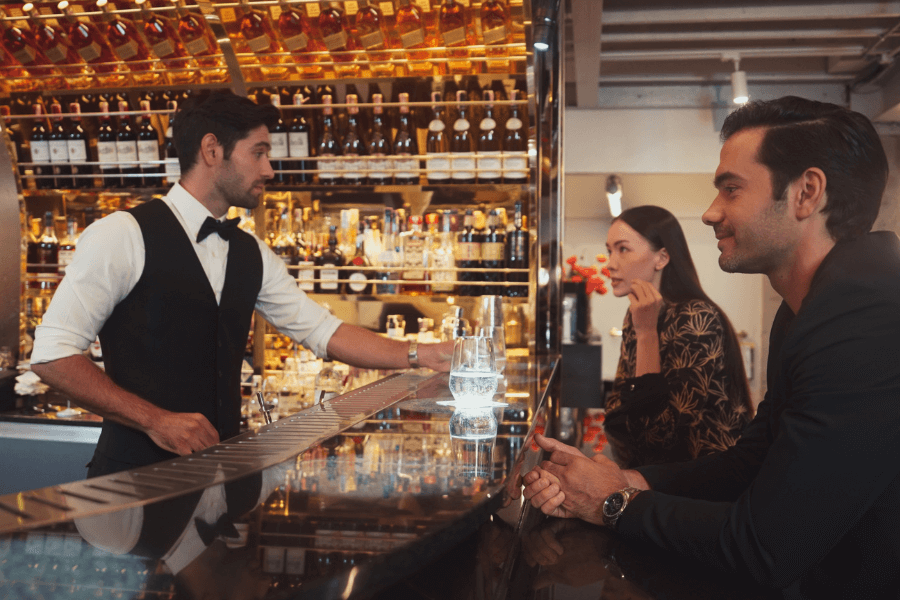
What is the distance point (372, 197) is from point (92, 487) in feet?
8.56

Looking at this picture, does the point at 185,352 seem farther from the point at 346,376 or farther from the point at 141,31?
the point at 141,31

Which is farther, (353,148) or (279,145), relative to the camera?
(353,148)

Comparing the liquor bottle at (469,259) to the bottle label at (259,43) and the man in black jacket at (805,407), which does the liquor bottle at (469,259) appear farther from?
the man in black jacket at (805,407)

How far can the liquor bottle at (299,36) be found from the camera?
124 inches

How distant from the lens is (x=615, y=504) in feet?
3.60

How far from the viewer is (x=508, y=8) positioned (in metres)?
3.03

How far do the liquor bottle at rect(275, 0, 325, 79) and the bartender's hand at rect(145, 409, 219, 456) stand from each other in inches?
78.9

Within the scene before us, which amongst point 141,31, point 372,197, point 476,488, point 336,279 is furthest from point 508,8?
point 476,488

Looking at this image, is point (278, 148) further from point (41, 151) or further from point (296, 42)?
point (41, 151)

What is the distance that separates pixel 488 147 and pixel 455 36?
1.76 ft

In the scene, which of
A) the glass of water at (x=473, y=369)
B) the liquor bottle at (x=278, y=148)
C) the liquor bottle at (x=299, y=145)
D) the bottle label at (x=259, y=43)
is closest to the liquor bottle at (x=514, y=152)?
the liquor bottle at (x=299, y=145)

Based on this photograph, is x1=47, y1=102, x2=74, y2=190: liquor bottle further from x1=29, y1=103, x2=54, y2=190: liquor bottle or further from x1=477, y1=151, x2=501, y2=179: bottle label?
x1=477, y1=151, x2=501, y2=179: bottle label

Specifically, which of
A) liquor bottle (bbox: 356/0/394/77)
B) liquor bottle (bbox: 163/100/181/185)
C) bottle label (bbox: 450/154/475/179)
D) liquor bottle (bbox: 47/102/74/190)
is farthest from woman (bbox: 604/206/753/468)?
liquor bottle (bbox: 47/102/74/190)

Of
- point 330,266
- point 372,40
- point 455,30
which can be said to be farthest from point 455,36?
point 330,266
